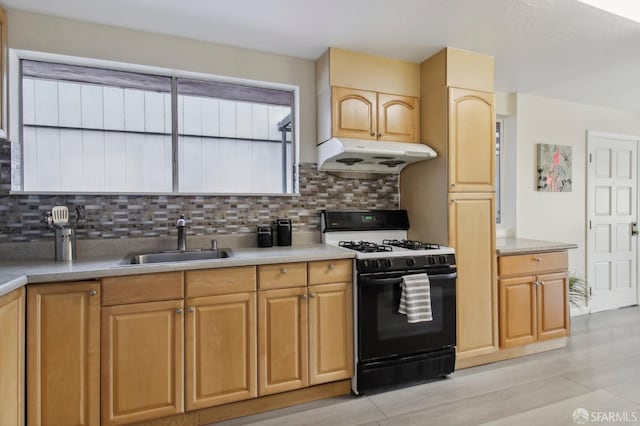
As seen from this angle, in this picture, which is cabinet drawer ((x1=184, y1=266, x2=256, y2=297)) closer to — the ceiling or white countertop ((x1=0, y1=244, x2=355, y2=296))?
white countertop ((x1=0, y1=244, x2=355, y2=296))

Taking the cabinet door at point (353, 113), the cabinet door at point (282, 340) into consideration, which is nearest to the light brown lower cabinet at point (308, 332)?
the cabinet door at point (282, 340)

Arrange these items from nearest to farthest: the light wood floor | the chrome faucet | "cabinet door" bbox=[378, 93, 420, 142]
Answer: the light wood floor < the chrome faucet < "cabinet door" bbox=[378, 93, 420, 142]

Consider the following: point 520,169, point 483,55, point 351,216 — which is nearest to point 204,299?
point 351,216

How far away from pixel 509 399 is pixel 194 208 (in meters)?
2.45

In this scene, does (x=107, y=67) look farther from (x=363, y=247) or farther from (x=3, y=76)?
(x=363, y=247)

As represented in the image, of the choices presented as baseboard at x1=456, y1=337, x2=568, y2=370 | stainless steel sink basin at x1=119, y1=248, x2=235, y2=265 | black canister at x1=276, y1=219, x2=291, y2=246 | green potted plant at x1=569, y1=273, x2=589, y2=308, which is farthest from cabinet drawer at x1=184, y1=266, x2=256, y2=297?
green potted plant at x1=569, y1=273, x2=589, y2=308

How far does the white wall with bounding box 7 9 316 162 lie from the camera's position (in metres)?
2.16

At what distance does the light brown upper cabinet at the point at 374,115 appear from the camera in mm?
2646

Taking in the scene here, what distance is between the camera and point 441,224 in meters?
2.67

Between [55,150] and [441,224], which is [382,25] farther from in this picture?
[55,150]

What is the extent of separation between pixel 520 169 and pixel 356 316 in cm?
257

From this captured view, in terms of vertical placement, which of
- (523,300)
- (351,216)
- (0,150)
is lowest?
(523,300)

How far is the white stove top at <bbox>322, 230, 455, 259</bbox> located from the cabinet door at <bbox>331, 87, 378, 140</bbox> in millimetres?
783

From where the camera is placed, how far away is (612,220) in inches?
166
